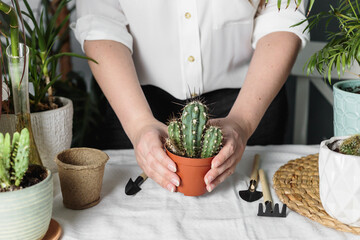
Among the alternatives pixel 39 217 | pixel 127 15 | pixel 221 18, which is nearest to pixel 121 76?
pixel 127 15

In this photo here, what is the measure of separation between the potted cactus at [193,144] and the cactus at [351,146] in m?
0.23

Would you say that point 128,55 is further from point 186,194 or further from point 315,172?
point 315,172

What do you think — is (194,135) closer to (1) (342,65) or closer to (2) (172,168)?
(2) (172,168)

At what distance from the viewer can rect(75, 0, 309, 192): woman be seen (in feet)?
3.60

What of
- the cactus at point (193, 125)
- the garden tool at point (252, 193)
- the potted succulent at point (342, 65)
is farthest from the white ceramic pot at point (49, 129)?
the potted succulent at point (342, 65)

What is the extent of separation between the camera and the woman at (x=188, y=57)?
3.60ft

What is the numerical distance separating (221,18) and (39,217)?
803mm

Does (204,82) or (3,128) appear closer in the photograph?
(3,128)

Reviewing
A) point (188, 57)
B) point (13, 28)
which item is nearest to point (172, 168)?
point (13, 28)

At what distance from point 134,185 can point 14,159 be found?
1.08 ft

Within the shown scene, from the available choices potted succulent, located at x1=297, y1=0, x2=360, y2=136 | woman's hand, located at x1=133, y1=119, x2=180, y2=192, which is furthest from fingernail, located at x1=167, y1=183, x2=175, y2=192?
potted succulent, located at x1=297, y1=0, x2=360, y2=136

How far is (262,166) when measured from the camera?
113cm

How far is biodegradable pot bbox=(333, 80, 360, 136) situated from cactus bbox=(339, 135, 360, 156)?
19cm

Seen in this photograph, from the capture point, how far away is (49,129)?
1061 mm
